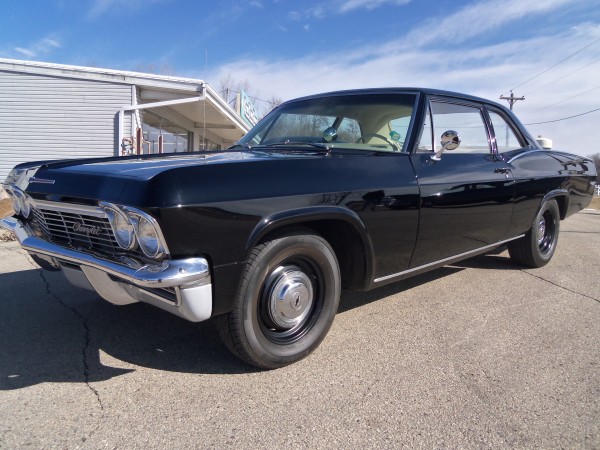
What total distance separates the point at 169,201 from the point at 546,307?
3215mm

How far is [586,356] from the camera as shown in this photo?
2783mm

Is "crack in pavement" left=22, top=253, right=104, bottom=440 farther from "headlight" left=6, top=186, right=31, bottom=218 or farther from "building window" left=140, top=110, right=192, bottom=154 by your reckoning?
"building window" left=140, top=110, right=192, bottom=154

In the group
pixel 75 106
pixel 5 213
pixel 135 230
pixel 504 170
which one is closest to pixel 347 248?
pixel 135 230

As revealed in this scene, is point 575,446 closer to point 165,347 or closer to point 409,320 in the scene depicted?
point 409,320

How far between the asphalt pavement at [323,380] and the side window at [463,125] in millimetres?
1342

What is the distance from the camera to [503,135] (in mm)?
4453

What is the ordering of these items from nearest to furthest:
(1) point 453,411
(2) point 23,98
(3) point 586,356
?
(1) point 453,411
(3) point 586,356
(2) point 23,98

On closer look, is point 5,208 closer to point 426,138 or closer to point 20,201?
point 20,201

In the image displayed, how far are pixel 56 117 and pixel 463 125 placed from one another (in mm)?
11706

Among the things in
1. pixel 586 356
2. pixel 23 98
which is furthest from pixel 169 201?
pixel 23 98

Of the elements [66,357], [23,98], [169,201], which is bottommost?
[66,357]

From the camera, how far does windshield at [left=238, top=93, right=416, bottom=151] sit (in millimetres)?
3330

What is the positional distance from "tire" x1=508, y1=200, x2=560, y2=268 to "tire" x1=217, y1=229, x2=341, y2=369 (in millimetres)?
2914

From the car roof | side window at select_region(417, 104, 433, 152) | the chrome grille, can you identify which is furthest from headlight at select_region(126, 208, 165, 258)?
the car roof
